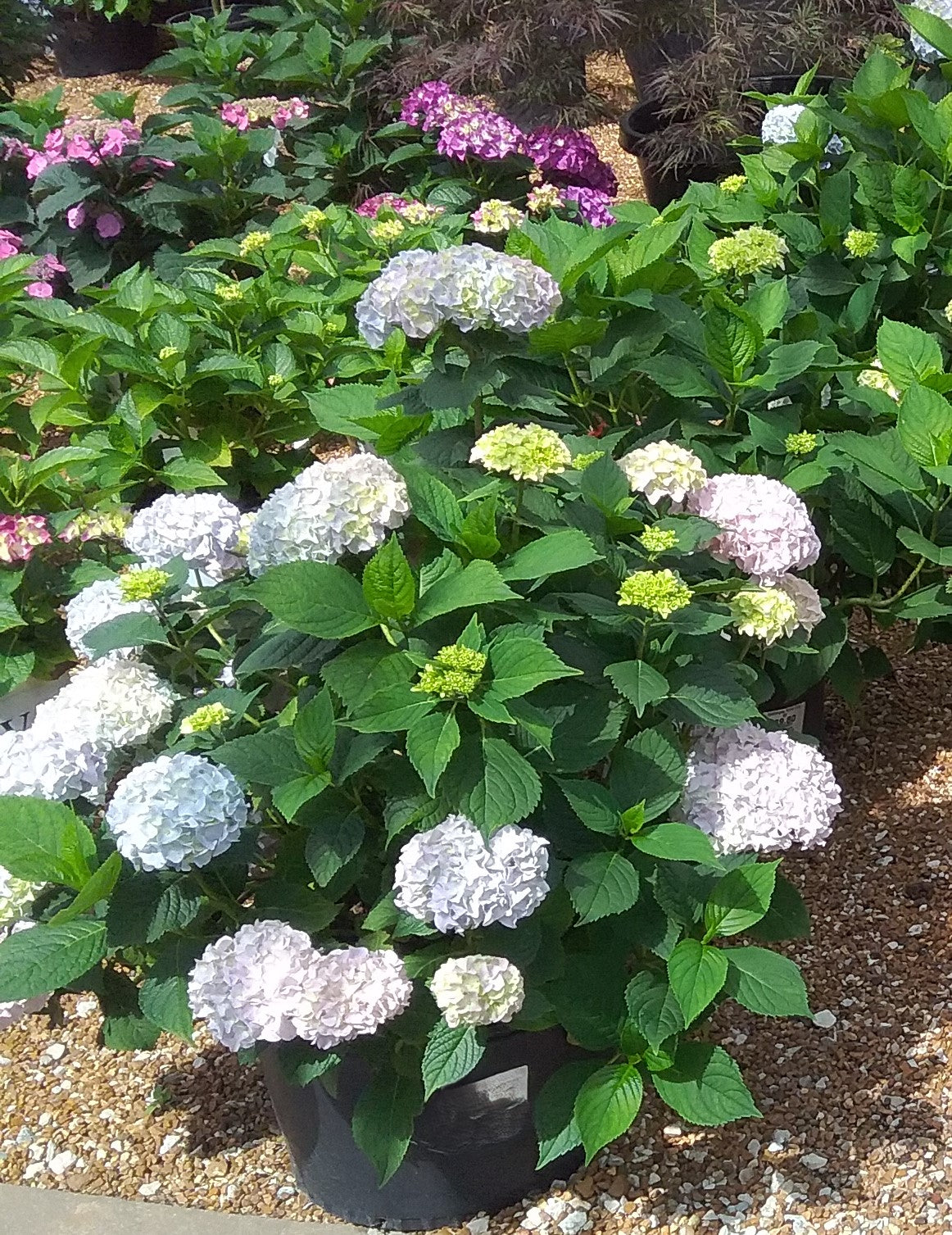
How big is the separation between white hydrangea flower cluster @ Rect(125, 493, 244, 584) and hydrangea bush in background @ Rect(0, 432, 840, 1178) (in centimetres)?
3

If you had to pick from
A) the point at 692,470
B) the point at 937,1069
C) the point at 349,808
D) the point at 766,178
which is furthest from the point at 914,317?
the point at 349,808

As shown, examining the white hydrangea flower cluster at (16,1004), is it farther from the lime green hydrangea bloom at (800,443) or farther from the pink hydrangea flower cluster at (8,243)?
the pink hydrangea flower cluster at (8,243)

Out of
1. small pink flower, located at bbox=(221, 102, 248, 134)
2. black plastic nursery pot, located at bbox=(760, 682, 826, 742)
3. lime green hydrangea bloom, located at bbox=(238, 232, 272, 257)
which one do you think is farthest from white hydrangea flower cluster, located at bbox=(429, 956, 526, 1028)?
small pink flower, located at bbox=(221, 102, 248, 134)

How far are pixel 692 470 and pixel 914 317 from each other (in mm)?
1105

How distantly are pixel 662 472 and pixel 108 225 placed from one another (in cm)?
286

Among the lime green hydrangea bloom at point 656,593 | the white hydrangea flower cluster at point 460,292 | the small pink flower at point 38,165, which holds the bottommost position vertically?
the small pink flower at point 38,165

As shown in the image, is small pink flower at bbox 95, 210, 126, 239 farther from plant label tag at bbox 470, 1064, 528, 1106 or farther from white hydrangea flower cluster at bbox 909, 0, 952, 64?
plant label tag at bbox 470, 1064, 528, 1106

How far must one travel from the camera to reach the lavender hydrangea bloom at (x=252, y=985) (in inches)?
49.2

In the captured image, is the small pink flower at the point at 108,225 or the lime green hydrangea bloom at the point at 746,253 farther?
the small pink flower at the point at 108,225

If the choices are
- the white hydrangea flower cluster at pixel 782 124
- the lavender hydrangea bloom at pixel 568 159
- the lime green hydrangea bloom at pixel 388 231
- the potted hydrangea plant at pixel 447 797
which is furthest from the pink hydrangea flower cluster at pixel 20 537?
the lavender hydrangea bloom at pixel 568 159

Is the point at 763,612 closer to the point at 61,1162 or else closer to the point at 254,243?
the point at 61,1162

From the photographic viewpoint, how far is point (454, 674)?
1.22m

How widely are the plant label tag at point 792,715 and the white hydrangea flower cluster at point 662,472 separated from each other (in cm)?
60

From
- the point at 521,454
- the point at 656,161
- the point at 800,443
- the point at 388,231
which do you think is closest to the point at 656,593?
the point at 521,454
